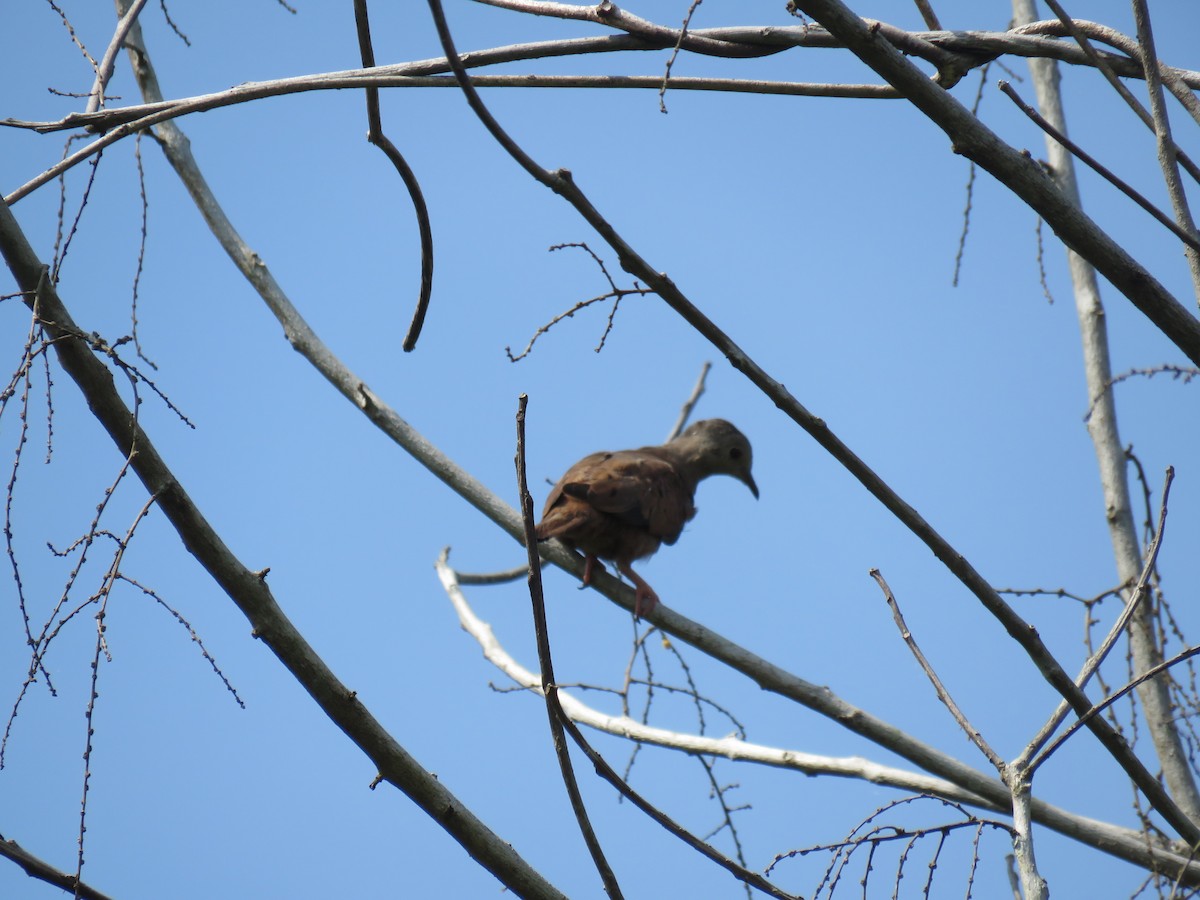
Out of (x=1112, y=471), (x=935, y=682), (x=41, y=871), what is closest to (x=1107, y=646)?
(x=935, y=682)

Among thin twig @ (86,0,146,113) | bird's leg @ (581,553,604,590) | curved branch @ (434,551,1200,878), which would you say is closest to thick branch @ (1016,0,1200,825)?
curved branch @ (434,551,1200,878)

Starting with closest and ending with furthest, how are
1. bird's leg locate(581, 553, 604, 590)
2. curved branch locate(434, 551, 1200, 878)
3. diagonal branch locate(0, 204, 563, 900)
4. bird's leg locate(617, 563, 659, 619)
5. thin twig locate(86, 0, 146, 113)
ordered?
1. diagonal branch locate(0, 204, 563, 900)
2. thin twig locate(86, 0, 146, 113)
3. curved branch locate(434, 551, 1200, 878)
4. bird's leg locate(617, 563, 659, 619)
5. bird's leg locate(581, 553, 604, 590)

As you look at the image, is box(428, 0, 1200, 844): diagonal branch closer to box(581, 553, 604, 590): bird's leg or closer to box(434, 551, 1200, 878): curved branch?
box(434, 551, 1200, 878): curved branch

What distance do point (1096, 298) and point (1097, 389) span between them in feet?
1.35

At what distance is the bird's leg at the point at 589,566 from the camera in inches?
195

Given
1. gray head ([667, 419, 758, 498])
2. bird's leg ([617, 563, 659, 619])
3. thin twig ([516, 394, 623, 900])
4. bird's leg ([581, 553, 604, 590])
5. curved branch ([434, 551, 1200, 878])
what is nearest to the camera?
thin twig ([516, 394, 623, 900])

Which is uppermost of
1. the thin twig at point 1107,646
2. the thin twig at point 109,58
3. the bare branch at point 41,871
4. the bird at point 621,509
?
the bird at point 621,509

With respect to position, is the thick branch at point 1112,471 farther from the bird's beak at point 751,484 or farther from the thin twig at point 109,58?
the thin twig at point 109,58

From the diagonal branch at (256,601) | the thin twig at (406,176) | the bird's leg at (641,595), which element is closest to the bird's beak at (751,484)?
the bird's leg at (641,595)

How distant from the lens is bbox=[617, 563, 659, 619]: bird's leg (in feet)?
14.2

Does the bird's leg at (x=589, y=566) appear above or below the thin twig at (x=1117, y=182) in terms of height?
above

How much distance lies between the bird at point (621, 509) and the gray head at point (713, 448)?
37 cm

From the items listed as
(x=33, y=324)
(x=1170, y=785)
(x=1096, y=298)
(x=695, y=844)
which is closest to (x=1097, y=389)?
(x=1096, y=298)

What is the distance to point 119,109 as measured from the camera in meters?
2.67
